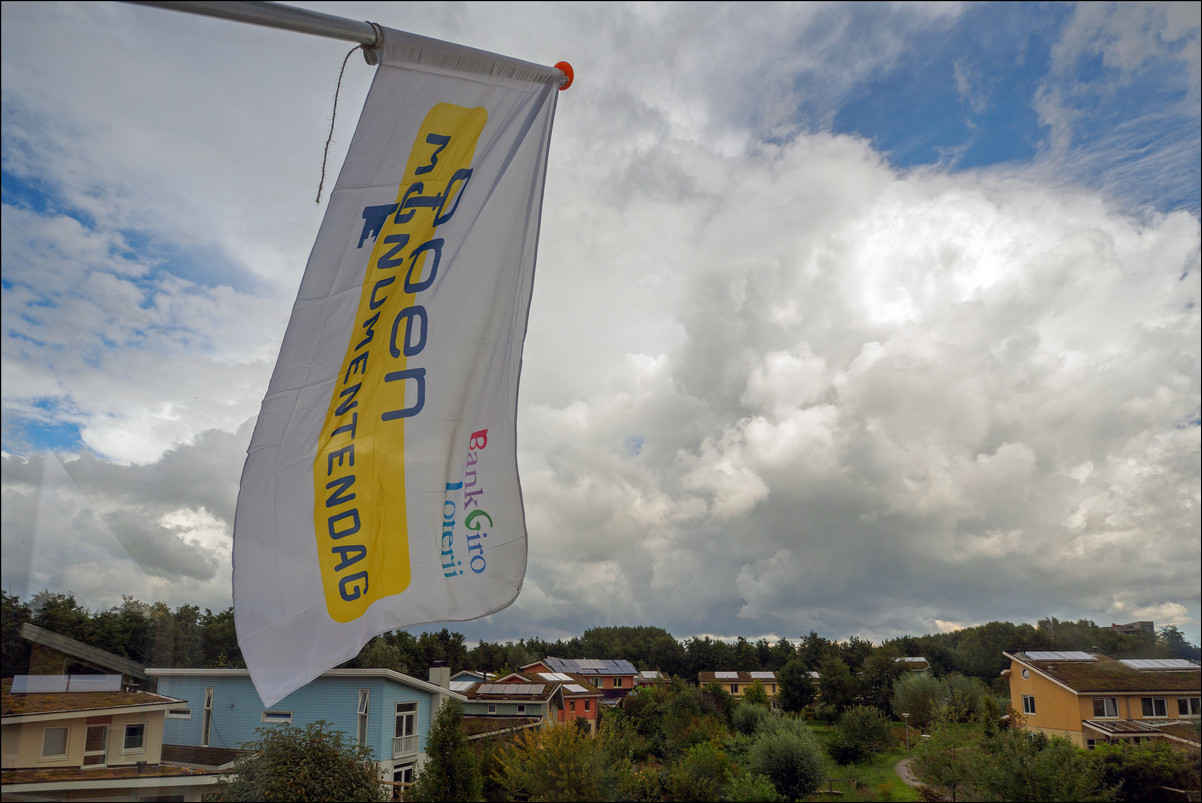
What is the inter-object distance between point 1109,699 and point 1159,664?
21.7 ft

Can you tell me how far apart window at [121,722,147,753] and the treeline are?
1.00m

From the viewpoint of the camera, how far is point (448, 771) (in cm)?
2120

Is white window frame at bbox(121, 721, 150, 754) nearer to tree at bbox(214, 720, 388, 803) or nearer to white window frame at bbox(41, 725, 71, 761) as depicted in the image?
white window frame at bbox(41, 725, 71, 761)

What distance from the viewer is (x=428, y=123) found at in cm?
385

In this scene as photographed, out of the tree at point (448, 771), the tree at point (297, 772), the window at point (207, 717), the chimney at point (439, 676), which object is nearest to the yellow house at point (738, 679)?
the chimney at point (439, 676)

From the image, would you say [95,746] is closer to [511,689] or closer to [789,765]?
[789,765]

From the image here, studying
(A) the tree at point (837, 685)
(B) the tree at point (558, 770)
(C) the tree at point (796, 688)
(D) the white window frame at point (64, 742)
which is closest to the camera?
(D) the white window frame at point (64, 742)

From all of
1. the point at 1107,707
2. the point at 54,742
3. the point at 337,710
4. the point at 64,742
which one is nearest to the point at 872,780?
the point at 1107,707

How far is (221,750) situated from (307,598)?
16721 millimetres

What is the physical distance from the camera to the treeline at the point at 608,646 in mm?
5453

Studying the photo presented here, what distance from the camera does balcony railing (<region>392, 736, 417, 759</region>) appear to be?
23359mm

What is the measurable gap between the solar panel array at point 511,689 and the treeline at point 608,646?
15.9 feet

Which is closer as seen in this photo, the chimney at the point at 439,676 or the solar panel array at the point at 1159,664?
the chimney at the point at 439,676

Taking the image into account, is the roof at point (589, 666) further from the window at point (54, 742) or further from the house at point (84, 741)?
the window at point (54, 742)
